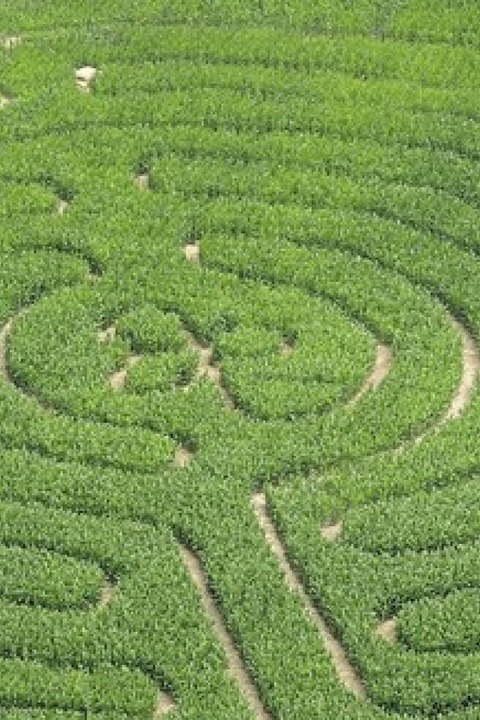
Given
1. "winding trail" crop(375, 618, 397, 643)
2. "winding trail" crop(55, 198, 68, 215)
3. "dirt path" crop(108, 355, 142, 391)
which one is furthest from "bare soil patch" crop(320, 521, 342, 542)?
Answer: "winding trail" crop(55, 198, 68, 215)

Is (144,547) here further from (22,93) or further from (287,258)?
(22,93)

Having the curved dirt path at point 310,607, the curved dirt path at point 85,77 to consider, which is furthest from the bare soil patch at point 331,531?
the curved dirt path at point 85,77

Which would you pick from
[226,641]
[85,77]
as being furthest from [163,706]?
[85,77]

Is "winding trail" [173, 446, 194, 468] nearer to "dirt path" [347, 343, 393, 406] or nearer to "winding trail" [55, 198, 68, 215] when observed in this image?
"dirt path" [347, 343, 393, 406]

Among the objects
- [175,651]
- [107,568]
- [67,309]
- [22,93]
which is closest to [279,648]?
[175,651]

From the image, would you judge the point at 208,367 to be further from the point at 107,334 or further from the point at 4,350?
the point at 4,350

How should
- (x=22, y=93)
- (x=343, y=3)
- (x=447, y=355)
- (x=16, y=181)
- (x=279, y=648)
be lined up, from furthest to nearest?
1. (x=343, y=3)
2. (x=22, y=93)
3. (x=16, y=181)
4. (x=447, y=355)
5. (x=279, y=648)

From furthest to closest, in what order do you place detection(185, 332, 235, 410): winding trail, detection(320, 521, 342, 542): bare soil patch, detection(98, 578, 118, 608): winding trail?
detection(185, 332, 235, 410): winding trail < detection(320, 521, 342, 542): bare soil patch < detection(98, 578, 118, 608): winding trail
